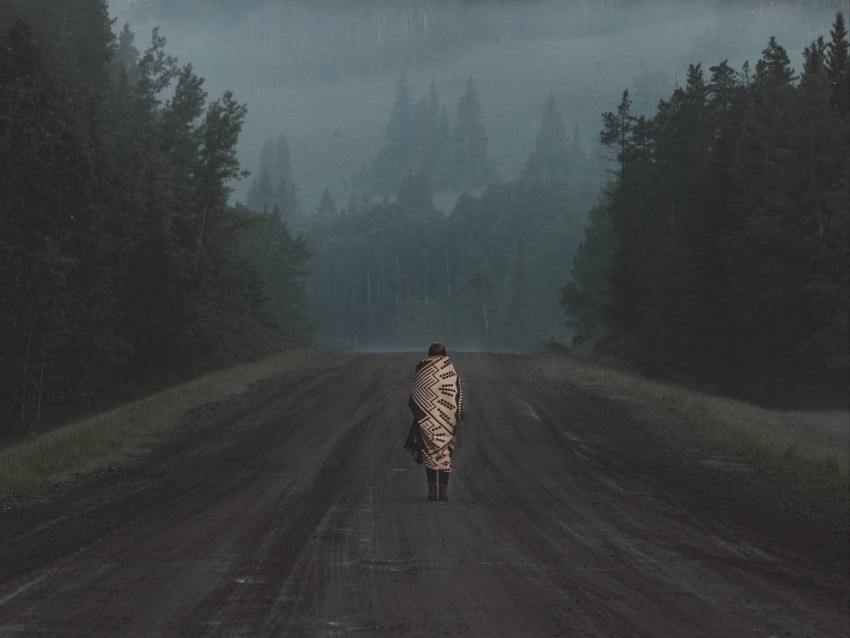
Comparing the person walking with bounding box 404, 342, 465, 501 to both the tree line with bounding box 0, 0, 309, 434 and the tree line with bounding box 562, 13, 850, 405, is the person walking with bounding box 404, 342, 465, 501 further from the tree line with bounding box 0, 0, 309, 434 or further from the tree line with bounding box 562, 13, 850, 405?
the tree line with bounding box 562, 13, 850, 405

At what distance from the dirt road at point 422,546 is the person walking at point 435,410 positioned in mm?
683

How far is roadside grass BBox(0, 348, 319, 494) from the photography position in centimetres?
1633

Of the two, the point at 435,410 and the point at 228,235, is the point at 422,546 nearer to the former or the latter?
the point at 435,410

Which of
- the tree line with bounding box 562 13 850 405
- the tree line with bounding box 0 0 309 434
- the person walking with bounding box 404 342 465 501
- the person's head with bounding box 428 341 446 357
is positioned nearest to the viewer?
the person walking with bounding box 404 342 465 501

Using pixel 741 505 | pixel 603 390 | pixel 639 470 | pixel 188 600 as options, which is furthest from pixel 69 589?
pixel 603 390

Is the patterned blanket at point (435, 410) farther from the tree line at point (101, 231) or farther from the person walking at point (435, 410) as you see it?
the tree line at point (101, 231)

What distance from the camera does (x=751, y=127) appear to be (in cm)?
5641

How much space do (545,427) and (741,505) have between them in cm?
889

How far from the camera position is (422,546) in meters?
10.1

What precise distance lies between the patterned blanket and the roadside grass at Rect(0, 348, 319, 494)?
6.08m

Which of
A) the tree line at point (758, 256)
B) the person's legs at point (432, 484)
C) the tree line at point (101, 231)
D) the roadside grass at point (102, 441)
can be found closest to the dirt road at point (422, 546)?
the person's legs at point (432, 484)

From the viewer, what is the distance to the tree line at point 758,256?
48.9 metres

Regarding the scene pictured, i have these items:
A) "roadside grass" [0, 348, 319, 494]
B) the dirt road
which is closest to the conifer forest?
"roadside grass" [0, 348, 319, 494]

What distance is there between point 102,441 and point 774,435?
596 inches
